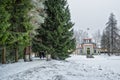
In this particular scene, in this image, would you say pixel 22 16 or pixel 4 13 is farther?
pixel 22 16

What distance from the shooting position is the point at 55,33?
20.7m

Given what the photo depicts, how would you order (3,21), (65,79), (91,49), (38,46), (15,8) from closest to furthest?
(65,79), (3,21), (15,8), (38,46), (91,49)

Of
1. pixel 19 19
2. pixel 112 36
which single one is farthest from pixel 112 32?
pixel 19 19

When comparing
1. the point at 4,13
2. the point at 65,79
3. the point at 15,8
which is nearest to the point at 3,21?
the point at 4,13

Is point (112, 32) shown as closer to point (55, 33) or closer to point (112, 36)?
point (112, 36)

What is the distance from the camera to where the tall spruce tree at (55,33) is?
21.0 m

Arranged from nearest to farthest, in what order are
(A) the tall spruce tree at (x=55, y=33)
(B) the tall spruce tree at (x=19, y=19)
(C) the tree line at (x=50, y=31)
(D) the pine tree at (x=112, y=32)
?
1. (B) the tall spruce tree at (x=19, y=19)
2. (C) the tree line at (x=50, y=31)
3. (A) the tall spruce tree at (x=55, y=33)
4. (D) the pine tree at (x=112, y=32)

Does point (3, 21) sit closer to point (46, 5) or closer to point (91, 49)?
point (46, 5)

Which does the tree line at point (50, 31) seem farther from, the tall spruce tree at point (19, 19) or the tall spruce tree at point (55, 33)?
the tall spruce tree at point (19, 19)

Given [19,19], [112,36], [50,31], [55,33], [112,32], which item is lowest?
[55,33]

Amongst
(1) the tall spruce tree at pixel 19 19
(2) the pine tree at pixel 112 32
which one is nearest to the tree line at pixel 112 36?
(2) the pine tree at pixel 112 32

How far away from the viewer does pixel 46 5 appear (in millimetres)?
22234

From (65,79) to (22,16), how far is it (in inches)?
316

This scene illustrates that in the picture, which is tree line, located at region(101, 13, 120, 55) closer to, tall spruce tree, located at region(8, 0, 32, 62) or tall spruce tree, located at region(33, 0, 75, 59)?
tall spruce tree, located at region(33, 0, 75, 59)
